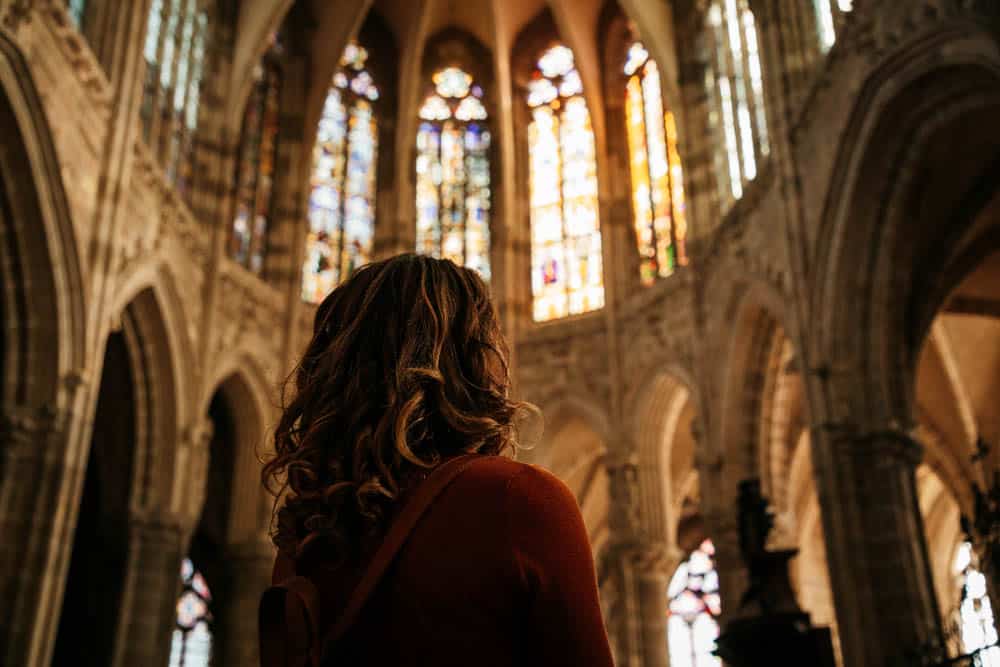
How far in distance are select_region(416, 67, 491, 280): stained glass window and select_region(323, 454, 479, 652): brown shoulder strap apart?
55.0ft

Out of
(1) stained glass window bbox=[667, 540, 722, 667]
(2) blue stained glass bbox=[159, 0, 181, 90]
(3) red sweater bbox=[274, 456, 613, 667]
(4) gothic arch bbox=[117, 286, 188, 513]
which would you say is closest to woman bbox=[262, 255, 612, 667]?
(3) red sweater bbox=[274, 456, 613, 667]

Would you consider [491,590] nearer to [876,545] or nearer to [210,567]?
[876,545]

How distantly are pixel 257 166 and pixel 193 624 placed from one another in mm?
7096

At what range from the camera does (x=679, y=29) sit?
1647cm

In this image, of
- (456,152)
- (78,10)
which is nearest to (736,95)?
(456,152)

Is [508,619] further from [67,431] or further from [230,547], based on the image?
[230,547]

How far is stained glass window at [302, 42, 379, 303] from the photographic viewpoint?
57.2 feet

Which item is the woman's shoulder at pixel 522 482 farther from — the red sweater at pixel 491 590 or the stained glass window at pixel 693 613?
the stained glass window at pixel 693 613

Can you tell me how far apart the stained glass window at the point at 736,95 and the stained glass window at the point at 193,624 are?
9.91 m

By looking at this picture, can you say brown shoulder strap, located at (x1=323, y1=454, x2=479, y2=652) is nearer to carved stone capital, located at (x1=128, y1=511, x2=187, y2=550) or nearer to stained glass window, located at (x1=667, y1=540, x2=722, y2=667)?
carved stone capital, located at (x1=128, y1=511, x2=187, y2=550)

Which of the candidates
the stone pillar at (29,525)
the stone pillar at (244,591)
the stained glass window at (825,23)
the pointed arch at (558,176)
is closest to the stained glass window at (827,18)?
the stained glass window at (825,23)

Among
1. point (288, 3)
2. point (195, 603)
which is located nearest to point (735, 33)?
Answer: point (288, 3)

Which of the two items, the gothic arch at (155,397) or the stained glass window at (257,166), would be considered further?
the stained glass window at (257,166)

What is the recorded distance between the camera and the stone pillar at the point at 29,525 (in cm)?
969
